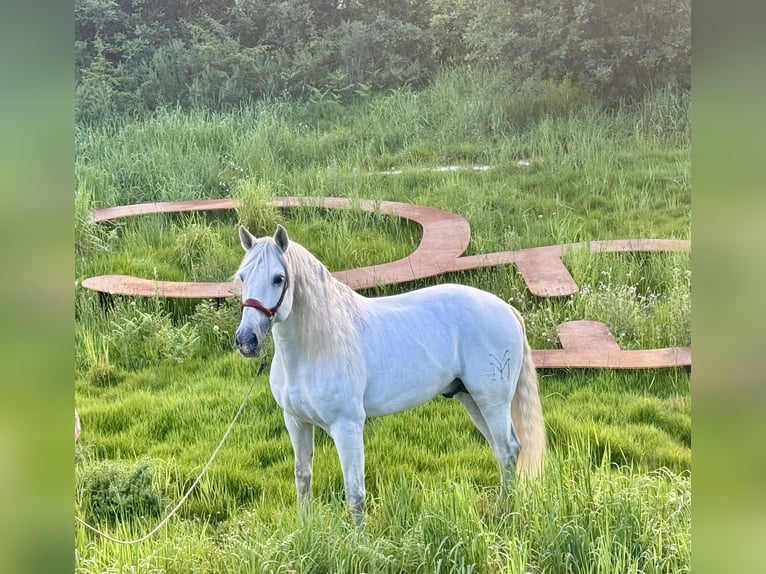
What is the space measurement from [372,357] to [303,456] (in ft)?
1.53

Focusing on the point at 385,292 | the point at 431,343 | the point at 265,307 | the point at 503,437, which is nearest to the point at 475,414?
the point at 503,437

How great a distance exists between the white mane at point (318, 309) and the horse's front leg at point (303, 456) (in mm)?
353

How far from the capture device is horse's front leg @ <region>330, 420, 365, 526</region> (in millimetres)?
2730

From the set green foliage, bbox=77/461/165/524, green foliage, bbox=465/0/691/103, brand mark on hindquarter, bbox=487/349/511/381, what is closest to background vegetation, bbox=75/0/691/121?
green foliage, bbox=465/0/691/103

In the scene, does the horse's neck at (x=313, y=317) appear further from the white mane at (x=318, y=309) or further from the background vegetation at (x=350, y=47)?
the background vegetation at (x=350, y=47)

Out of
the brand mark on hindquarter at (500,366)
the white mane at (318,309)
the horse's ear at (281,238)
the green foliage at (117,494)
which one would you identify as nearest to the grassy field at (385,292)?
the green foliage at (117,494)

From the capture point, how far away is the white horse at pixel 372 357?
104 inches

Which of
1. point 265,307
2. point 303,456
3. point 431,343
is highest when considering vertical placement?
point 265,307

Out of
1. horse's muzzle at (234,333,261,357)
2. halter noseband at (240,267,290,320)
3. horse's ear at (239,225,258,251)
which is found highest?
horse's ear at (239,225,258,251)

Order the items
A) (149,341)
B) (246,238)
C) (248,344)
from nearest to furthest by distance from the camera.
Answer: (248,344), (246,238), (149,341)

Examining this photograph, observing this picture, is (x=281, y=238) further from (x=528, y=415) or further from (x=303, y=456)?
(x=528, y=415)

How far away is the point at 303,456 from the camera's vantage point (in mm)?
2895

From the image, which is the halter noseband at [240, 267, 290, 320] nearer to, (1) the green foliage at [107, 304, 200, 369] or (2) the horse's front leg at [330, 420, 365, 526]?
(2) the horse's front leg at [330, 420, 365, 526]
